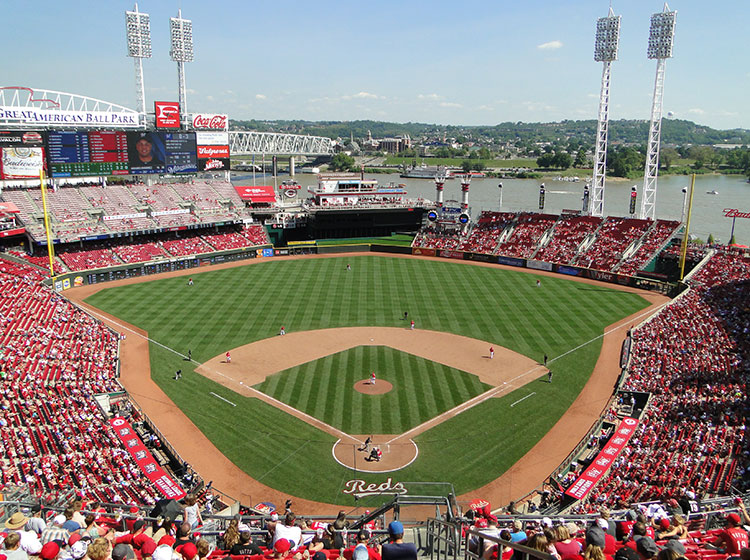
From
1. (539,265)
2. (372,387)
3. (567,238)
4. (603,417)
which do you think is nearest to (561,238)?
(567,238)

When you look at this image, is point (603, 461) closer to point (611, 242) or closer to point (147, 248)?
point (611, 242)

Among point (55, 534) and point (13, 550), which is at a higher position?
point (13, 550)

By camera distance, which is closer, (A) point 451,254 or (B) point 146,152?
(B) point 146,152

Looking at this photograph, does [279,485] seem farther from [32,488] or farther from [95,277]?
[95,277]

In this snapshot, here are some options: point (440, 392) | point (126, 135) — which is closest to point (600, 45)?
point (440, 392)

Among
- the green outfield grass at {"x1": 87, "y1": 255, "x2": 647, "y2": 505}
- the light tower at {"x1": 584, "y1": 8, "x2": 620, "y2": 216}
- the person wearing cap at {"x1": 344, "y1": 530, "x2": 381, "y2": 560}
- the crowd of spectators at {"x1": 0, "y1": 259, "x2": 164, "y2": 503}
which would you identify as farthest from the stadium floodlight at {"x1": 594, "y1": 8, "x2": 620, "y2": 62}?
the person wearing cap at {"x1": 344, "y1": 530, "x2": 381, "y2": 560}

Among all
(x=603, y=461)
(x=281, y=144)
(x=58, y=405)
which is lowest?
(x=603, y=461)

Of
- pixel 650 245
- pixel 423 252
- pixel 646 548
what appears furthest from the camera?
pixel 423 252

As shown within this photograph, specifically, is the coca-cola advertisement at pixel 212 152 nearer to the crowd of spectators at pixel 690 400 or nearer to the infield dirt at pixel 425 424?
the infield dirt at pixel 425 424
